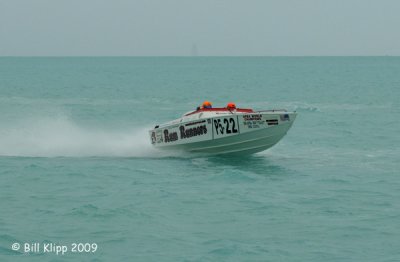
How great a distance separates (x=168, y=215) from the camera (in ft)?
59.4

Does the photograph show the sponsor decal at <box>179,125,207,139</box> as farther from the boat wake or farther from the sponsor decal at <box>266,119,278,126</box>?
the sponsor decal at <box>266,119,278,126</box>

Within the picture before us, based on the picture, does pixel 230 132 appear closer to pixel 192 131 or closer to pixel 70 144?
pixel 192 131

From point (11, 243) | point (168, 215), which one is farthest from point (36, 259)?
point (168, 215)

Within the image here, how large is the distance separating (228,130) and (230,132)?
10cm

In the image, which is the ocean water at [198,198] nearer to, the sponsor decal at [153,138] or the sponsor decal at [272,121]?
the sponsor decal at [153,138]

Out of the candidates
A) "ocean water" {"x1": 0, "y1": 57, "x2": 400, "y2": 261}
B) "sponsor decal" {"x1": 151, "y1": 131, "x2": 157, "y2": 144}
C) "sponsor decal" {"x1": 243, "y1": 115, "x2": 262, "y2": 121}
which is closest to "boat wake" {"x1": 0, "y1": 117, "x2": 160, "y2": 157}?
"ocean water" {"x1": 0, "y1": 57, "x2": 400, "y2": 261}

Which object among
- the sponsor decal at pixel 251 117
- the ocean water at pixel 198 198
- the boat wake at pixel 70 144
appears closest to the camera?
the ocean water at pixel 198 198

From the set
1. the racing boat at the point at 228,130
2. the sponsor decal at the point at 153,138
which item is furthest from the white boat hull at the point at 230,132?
the sponsor decal at the point at 153,138

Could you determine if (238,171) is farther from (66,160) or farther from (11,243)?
(11,243)

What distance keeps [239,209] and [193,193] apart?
2.42m

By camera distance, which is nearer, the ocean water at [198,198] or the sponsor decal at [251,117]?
the ocean water at [198,198]

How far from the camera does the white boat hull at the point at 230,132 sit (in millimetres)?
24500

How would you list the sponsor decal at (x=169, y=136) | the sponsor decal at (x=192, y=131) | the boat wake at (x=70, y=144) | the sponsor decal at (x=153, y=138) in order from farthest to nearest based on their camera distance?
the boat wake at (x=70, y=144) < the sponsor decal at (x=153, y=138) < the sponsor decal at (x=169, y=136) < the sponsor decal at (x=192, y=131)

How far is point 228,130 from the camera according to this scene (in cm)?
2488
